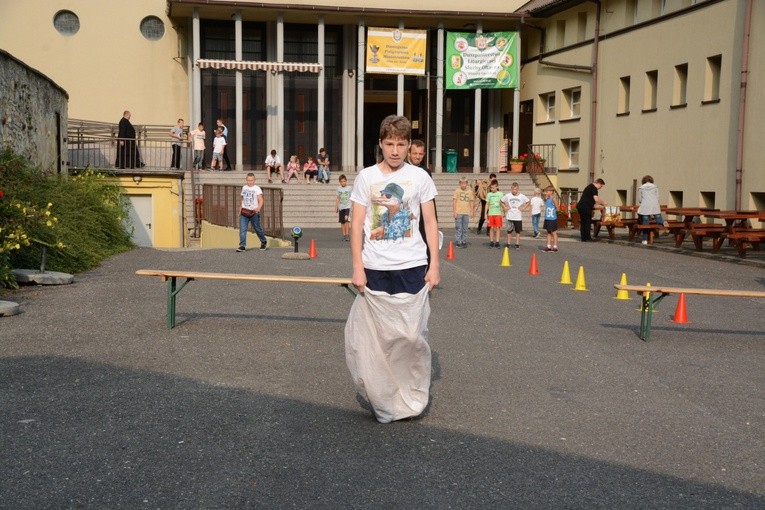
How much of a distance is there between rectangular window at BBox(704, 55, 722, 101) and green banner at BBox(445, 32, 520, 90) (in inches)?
520

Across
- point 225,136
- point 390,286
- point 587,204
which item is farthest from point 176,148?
point 390,286

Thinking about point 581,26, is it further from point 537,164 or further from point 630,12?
point 537,164

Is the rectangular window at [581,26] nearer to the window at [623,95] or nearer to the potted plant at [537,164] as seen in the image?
the window at [623,95]

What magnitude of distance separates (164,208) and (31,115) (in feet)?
52.3

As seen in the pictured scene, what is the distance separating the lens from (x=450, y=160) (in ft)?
145

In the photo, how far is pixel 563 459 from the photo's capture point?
18.7ft

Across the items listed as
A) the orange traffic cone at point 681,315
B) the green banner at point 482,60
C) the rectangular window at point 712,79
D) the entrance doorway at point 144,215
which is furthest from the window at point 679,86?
the orange traffic cone at point 681,315

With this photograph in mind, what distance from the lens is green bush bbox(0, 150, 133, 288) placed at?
13461mm

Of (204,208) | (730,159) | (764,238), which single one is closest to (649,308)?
(764,238)

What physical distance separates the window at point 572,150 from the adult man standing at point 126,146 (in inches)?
636

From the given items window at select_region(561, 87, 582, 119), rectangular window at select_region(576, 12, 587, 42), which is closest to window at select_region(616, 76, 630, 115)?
window at select_region(561, 87, 582, 119)

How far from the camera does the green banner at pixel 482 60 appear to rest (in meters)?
41.3

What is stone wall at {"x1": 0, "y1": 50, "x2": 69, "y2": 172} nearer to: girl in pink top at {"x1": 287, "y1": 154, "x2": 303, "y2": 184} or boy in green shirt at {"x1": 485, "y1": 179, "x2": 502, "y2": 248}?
boy in green shirt at {"x1": 485, "y1": 179, "x2": 502, "y2": 248}

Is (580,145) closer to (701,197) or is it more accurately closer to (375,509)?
(701,197)
